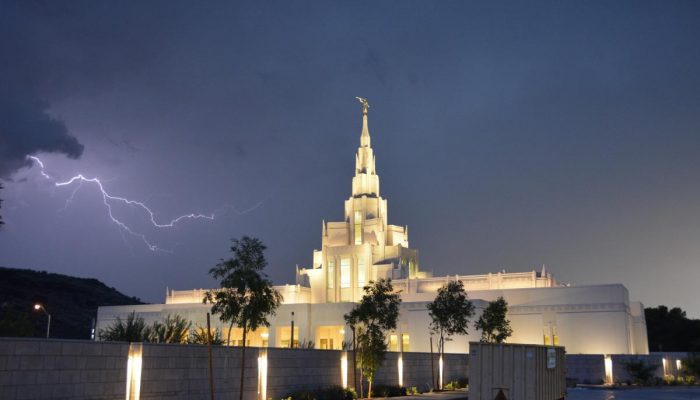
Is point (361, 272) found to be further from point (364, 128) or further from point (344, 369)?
point (344, 369)

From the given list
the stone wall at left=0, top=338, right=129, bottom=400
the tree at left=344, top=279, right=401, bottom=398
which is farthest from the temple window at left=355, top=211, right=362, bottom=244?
the stone wall at left=0, top=338, right=129, bottom=400

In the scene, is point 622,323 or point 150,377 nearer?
point 150,377

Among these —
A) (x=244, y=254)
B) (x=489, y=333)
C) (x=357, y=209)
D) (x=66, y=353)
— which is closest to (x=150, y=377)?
(x=66, y=353)

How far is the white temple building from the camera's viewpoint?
58.4 meters

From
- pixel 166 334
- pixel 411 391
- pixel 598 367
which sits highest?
pixel 166 334

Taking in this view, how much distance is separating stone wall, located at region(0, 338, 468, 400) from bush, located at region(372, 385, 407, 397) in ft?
5.61

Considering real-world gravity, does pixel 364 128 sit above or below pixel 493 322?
above

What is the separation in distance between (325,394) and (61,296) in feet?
375

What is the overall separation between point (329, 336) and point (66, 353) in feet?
165

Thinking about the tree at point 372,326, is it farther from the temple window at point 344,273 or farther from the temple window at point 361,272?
the temple window at point 344,273

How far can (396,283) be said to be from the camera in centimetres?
7112

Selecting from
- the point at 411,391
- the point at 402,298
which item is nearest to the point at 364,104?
the point at 402,298

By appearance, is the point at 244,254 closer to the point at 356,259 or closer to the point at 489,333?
the point at 489,333

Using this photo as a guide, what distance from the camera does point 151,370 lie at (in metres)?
19.2
